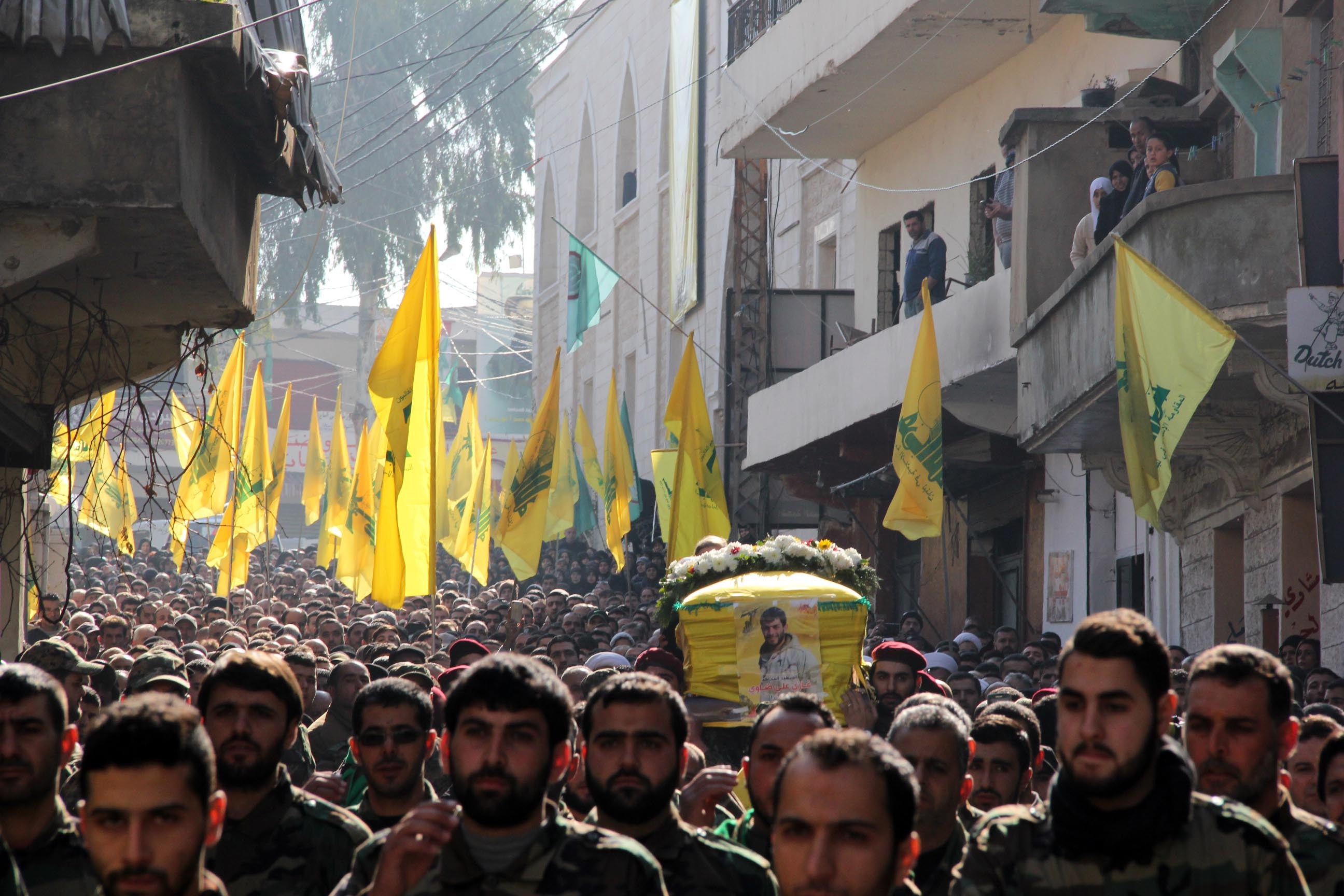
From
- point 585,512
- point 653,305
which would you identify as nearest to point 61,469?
point 653,305

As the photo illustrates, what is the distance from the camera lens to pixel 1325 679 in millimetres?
9195

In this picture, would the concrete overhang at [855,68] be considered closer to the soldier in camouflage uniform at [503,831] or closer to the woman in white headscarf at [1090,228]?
the woman in white headscarf at [1090,228]

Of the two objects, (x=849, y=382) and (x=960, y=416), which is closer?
(x=960, y=416)

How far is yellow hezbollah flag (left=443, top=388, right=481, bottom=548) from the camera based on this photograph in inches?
1008

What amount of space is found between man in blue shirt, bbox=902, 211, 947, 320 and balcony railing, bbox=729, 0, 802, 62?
183 inches

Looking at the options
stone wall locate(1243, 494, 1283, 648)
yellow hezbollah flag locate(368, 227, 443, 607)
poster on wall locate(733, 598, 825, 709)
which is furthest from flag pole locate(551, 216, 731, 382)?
poster on wall locate(733, 598, 825, 709)

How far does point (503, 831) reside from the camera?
3.48m

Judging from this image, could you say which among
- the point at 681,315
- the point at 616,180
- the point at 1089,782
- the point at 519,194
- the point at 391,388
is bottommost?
the point at 1089,782

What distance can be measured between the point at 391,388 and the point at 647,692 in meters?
7.84

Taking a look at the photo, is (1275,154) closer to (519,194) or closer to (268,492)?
(268,492)

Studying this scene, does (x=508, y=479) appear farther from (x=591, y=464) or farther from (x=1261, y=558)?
(x=1261, y=558)

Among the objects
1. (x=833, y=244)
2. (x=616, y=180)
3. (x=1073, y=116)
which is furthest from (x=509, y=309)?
(x=1073, y=116)

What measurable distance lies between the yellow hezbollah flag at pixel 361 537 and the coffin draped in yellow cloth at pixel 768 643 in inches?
491

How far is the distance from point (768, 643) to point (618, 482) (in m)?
13.6
